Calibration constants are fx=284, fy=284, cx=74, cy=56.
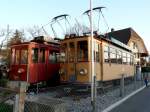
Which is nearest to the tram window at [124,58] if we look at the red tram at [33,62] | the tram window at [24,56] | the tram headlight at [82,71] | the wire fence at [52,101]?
the wire fence at [52,101]

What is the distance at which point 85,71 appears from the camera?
13.6 m

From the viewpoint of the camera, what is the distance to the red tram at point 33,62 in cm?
1504

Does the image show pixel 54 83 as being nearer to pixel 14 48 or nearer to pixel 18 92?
pixel 14 48

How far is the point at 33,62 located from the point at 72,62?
2.24 metres

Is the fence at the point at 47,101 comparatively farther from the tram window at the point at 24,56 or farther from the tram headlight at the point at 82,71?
the tram window at the point at 24,56

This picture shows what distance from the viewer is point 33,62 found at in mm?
15281

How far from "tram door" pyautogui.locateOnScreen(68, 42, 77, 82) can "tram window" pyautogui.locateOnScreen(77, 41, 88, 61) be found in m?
0.26

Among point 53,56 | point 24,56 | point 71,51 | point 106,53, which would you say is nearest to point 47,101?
point 71,51

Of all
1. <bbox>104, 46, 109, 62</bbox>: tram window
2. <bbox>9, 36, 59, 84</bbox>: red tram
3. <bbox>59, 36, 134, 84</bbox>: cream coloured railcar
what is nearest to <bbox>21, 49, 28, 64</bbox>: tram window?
<bbox>9, 36, 59, 84</bbox>: red tram

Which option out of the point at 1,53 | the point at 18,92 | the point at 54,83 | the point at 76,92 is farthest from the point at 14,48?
the point at 1,53

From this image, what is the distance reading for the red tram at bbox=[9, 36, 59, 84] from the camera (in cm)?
1504

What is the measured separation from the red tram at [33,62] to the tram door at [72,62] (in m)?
1.90

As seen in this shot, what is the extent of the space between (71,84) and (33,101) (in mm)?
7620

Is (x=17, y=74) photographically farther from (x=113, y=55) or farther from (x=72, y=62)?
(x=113, y=55)
